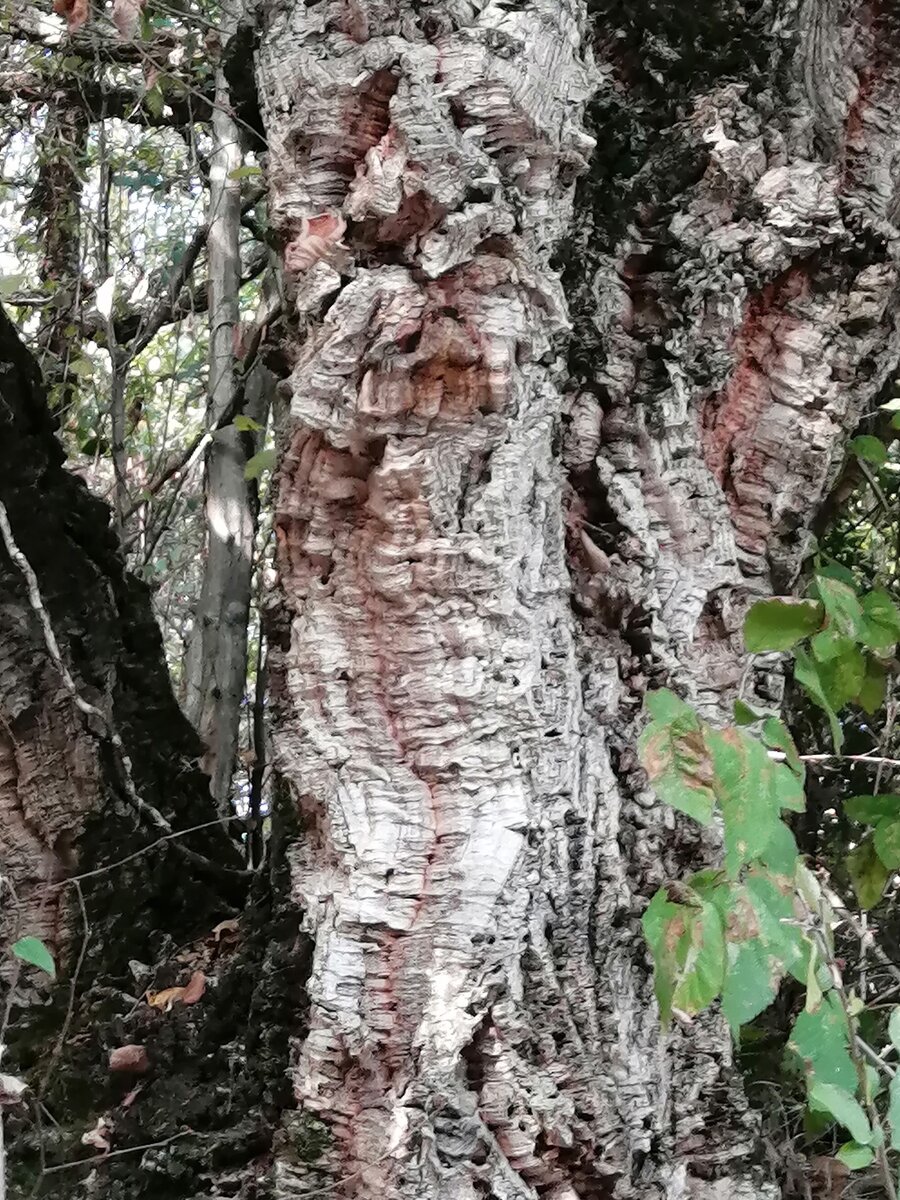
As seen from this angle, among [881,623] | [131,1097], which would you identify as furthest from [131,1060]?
[881,623]

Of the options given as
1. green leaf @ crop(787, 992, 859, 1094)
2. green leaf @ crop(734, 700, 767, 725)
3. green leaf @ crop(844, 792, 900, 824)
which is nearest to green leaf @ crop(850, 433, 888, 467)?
green leaf @ crop(844, 792, 900, 824)

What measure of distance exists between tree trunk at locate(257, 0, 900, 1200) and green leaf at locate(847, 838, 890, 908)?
0.72 feet

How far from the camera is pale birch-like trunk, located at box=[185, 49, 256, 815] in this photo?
202 cm

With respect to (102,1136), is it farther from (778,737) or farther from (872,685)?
(872,685)

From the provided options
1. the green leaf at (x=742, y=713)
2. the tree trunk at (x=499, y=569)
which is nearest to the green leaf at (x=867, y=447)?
the tree trunk at (x=499, y=569)

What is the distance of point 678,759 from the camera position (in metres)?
0.79

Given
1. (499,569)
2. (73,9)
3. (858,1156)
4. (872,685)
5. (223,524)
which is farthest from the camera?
(223,524)

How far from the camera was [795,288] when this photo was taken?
117cm

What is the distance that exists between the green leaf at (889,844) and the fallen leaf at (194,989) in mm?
705

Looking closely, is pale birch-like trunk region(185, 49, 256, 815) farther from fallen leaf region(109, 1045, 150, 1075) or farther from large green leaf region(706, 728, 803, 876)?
large green leaf region(706, 728, 803, 876)

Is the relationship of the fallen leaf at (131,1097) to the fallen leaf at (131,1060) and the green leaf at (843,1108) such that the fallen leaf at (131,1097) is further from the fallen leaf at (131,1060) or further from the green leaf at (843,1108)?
the green leaf at (843,1108)

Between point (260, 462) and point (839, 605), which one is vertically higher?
point (260, 462)

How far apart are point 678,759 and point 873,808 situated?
463 mm

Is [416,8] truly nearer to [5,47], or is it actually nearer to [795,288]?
[795,288]
